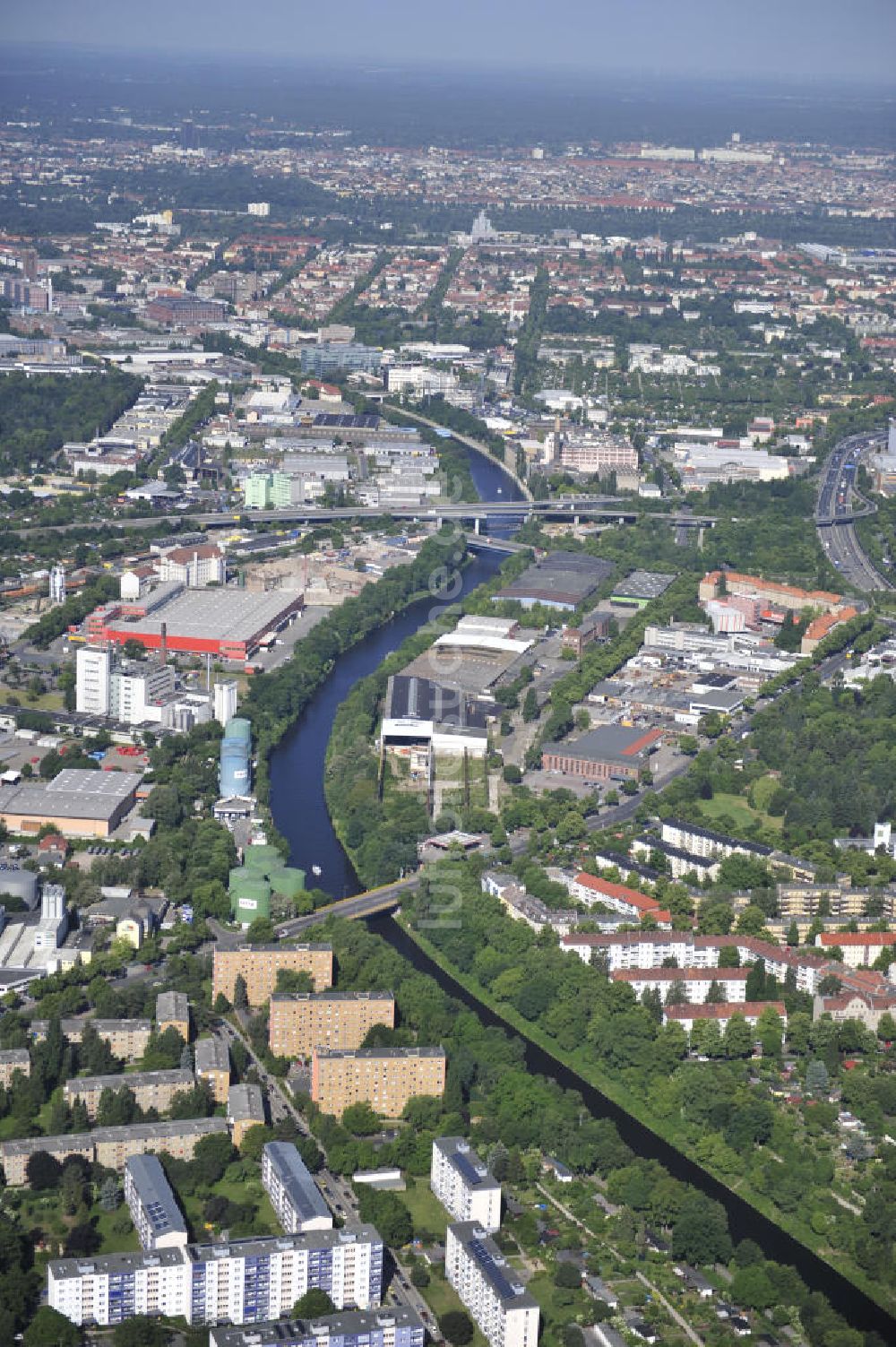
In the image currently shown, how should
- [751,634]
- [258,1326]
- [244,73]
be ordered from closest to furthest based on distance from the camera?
[258,1326], [751,634], [244,73]

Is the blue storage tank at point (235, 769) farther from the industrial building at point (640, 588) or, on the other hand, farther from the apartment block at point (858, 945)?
the industrial building at point (640, 588)

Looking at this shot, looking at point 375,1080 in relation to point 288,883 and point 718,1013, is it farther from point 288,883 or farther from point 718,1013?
point 288,883

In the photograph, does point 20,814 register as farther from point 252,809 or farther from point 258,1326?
point 258,1326

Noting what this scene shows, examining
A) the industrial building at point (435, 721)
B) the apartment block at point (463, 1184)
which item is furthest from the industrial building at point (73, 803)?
the apartment block at point (463, 1184)

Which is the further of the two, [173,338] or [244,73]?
[244,73]

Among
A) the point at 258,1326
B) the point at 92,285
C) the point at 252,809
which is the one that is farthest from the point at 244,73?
the point at 258,1326

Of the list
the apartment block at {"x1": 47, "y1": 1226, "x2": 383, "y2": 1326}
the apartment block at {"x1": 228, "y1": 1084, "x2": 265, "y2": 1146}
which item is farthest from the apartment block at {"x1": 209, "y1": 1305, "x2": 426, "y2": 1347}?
the apartment block at {"x1": 228, "y1": 1084, "x2": 265, "y2": 1146}

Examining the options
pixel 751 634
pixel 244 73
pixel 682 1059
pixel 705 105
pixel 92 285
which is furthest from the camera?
pixel 244 73

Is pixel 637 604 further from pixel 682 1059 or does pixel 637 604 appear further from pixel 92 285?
pixel 92 285
